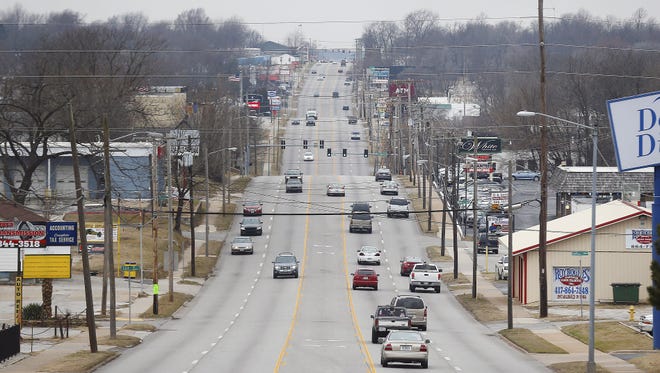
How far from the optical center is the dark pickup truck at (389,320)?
49969mm

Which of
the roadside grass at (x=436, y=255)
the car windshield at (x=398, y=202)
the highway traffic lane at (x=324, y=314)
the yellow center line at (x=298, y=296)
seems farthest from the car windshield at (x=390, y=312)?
the car windshield at (x=398, y=202)

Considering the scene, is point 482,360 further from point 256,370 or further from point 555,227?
point 555,227

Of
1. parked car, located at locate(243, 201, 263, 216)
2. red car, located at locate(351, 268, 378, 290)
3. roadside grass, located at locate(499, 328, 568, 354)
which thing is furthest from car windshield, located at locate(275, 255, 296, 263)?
roadside grass, located at locate(499, 328, 568, 354)

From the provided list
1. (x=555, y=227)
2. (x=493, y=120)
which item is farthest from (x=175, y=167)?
(x=493, y=120)

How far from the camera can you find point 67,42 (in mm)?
154750

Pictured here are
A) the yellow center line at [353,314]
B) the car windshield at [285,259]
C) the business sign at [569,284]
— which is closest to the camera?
the yellow center line at [353,314]

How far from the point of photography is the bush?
59.8 m

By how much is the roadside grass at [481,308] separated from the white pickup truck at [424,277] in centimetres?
181

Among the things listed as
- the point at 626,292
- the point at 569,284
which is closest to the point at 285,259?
the point at 569,284

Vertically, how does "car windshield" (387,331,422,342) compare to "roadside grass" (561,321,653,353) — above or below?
above

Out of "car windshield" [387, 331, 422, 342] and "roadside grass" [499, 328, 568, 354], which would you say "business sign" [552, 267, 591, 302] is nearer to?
"roadside grass" [499, 328, 568, 354]

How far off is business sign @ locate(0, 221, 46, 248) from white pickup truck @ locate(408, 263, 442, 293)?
28290 mm

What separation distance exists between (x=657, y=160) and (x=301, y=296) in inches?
1336

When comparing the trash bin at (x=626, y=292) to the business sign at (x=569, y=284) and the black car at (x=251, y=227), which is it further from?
the black car at (x=251, y=227)
